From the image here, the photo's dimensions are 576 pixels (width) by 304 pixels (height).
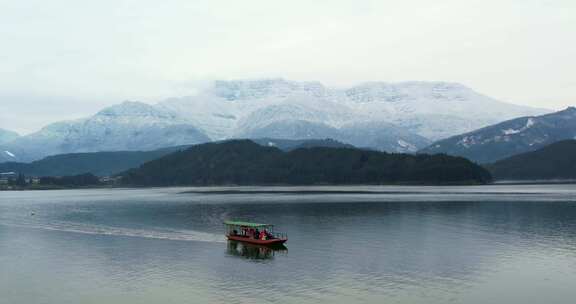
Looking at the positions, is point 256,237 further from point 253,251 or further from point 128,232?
point 128,232

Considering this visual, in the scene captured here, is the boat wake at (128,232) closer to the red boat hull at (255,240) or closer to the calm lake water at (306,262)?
the calm lake water at (306,262)

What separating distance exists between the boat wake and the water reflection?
8.87 metres

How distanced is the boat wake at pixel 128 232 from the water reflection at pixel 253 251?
887cm

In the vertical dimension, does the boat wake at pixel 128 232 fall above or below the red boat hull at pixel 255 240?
below

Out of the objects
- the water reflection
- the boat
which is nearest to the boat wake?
the boat

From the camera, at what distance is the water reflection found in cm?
11175

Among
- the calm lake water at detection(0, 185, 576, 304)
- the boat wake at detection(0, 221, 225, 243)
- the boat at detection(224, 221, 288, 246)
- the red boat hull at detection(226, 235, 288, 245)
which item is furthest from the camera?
the boat wake at detection(0, 221, 225, 243)

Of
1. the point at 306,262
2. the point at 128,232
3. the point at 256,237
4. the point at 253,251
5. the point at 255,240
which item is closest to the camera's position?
the point at 306,262

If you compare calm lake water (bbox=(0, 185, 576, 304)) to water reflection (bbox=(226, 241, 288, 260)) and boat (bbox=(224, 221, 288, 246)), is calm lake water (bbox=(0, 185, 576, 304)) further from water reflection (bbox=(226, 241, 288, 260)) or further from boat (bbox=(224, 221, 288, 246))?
boat (bbox=(224, 221, 288, 246))

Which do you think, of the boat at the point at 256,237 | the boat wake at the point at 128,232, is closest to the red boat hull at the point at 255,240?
Answer: the boat at the point at 256,237

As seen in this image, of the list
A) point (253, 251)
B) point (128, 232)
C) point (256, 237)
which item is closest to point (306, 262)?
point (253, 251)

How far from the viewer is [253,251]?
118938 millimetres

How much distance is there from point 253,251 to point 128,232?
1751 inches

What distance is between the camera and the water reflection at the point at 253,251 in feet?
367
